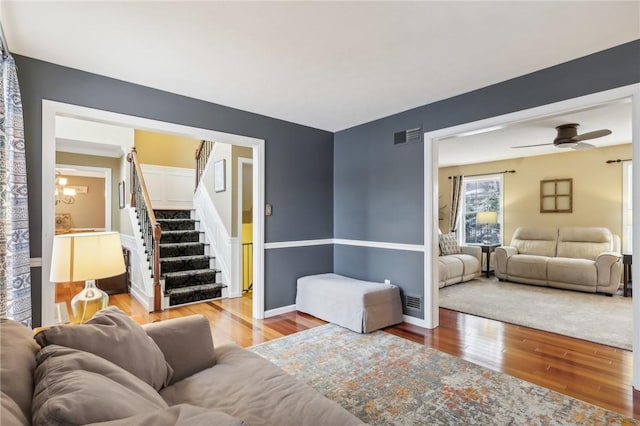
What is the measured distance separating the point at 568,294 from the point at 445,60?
4537 millimetres

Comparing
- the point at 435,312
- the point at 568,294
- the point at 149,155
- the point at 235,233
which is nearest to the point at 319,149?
the point at 235,233

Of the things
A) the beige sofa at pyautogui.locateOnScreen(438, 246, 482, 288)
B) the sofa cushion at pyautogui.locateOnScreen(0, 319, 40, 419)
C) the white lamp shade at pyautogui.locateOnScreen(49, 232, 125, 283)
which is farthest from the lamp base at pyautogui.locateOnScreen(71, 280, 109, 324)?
the beige sofa at pyautogui.locateOnScreen(438, 246, 482, 288)

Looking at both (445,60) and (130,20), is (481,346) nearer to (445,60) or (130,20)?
(445,60)

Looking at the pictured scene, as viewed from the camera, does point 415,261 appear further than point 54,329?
Yes

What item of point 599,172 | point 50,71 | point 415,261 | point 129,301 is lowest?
point 129,301

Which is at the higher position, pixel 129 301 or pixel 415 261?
pixel 415 261

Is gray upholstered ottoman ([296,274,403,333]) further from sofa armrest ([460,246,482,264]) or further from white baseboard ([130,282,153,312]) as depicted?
sofa armrest ([460,246,482,264])

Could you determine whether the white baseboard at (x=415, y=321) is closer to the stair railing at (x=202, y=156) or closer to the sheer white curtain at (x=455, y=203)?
the sheer white curtain at (x=455, y=203)

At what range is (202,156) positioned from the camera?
21.8 feet

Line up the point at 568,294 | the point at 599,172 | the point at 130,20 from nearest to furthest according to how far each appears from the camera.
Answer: the point at 130,20 → the point at 568,294 → the point at 599,172

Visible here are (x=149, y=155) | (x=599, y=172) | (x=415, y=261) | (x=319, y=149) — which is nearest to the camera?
(x=415, y=261)

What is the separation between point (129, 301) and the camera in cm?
485

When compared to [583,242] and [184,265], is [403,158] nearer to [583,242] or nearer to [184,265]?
[184,265]

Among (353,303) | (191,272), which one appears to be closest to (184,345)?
(353,303)
